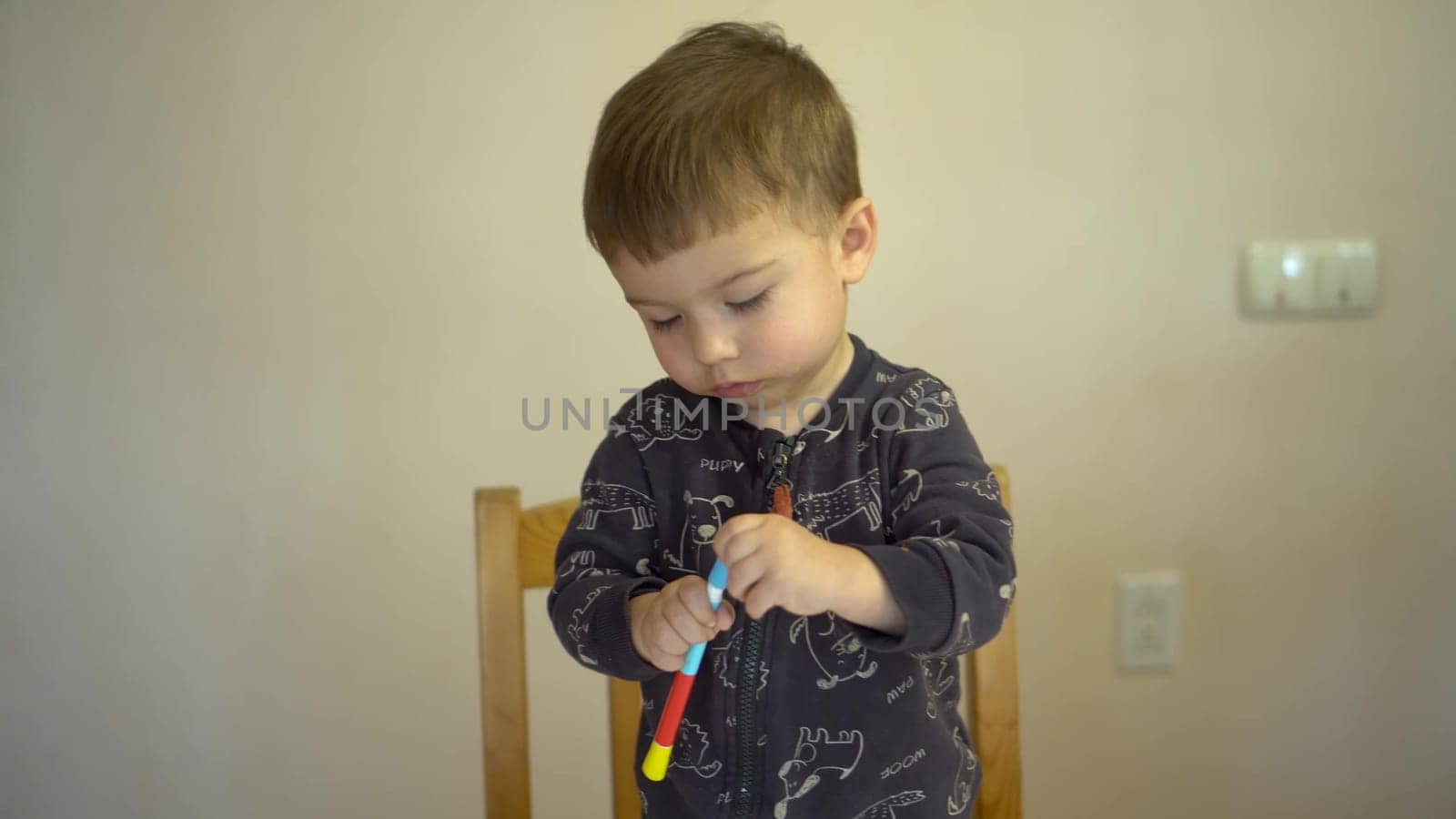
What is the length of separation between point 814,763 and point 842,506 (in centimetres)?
17

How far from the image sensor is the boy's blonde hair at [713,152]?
27.5 inches

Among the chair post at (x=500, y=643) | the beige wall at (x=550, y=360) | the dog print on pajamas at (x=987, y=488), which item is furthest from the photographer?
the beige wall at (x=550, y=360)

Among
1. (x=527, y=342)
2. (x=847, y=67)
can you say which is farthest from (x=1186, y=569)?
(x=527, y=342)

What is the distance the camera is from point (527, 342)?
1301 mm

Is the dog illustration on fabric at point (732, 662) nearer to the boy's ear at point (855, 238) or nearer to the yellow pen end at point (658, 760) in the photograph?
the yellow pen end at point (658, 760)

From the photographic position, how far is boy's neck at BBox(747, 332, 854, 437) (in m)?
0.79

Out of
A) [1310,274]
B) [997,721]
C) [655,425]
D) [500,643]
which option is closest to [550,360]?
[500,643]

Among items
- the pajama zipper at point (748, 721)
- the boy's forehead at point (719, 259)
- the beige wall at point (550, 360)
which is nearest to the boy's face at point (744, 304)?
the boy's forehead at point (719, 259)

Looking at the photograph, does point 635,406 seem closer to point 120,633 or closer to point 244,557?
point 244,557

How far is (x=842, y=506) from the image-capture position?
2.50 ft

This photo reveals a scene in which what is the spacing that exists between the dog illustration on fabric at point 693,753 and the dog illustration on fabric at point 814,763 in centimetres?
5

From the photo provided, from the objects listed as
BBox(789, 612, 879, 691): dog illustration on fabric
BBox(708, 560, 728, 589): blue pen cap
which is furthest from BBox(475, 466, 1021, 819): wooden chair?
BBox(708, 560, 728, 589): blue pen cap

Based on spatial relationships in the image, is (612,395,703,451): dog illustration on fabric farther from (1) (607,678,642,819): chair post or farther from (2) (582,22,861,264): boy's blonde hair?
(1) (607,678,642,819): chair post

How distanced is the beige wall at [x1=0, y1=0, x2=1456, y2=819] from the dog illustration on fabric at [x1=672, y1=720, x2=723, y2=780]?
58cm
